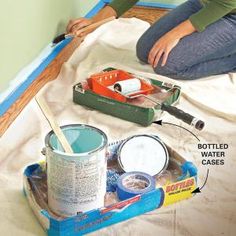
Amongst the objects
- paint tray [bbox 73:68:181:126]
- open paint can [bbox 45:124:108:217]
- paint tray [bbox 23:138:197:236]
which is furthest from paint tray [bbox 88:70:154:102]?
open paint can [bbox 45:124:108:217]

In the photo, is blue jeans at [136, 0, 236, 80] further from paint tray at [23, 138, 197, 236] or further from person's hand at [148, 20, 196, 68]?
paint tray at [23, 138, 197, 236]

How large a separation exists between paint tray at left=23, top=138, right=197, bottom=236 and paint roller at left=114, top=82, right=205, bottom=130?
176 millimetres

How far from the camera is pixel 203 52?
1.71 meters

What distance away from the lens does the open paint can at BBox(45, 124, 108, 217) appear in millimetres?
937

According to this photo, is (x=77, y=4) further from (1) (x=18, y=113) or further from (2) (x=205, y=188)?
(2) (x=205, y=188)

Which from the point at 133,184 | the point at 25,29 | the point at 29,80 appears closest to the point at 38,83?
the point at 29,80

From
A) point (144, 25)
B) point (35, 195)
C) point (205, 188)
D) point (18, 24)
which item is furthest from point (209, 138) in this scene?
point (144, 25)

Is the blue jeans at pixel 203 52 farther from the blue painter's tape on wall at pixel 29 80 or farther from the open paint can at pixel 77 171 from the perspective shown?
the open paint can at pixel 77 171

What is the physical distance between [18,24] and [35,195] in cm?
69

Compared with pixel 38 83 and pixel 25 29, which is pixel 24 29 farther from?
pixel 38 83

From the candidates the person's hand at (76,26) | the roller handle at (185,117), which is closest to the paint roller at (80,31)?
the person's hand at (76,26)

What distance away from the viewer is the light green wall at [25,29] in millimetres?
1469

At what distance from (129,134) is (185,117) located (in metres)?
0.17

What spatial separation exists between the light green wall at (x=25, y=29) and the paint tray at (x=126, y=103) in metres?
0.23
